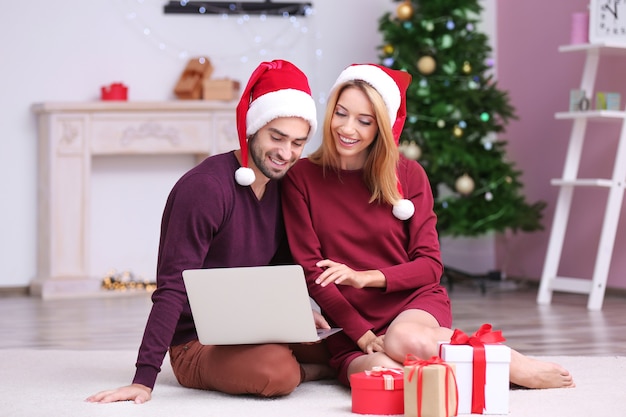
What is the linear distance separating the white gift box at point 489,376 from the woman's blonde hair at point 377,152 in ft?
1.78

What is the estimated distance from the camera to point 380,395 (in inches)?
86.5

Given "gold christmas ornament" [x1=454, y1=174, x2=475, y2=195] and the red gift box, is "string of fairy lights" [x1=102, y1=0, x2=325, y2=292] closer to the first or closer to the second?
"gold christmas ornament" [x1=454, y1=174, x2=475, y2=195]

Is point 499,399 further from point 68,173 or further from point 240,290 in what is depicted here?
point 68,173

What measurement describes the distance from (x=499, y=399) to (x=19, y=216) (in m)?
4.37

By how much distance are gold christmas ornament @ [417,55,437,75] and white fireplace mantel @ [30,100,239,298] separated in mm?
1172

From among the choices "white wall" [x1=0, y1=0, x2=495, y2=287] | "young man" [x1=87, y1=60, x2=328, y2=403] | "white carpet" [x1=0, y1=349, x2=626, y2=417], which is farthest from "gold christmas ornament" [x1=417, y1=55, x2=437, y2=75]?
"young man" [x1=87, y1=60, x2=328, y2=403]

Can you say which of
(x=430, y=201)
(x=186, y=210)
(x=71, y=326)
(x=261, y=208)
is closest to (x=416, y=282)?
(x=430, y=201)

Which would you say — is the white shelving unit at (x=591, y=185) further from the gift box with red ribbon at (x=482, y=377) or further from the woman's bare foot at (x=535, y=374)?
the gift box with red ribbon at (x=482, y=377)

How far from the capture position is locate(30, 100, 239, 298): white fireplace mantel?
5.83 meters

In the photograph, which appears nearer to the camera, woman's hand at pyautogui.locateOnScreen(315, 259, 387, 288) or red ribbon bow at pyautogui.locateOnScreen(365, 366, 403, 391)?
red ribbon bow at pyautogui.locateOnScreen(365, 366, 403, 391)

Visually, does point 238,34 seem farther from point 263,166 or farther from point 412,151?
point 263,166

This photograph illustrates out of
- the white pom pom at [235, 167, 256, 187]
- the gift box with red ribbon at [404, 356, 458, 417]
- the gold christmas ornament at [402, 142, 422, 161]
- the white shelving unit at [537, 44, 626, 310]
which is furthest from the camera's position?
the gold christmas ornament at [402, 142, 422, 161]

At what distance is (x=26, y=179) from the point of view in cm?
597

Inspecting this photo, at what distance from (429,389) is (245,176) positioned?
29.0 inches
